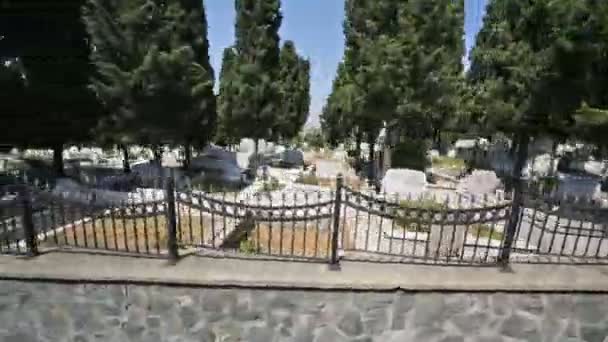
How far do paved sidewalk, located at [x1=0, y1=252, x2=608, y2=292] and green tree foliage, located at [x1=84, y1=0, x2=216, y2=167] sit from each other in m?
9.14

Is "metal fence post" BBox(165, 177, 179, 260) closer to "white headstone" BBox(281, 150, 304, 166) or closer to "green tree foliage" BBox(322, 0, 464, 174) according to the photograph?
"green tree foliage" BBox(322, 0, 464, 174)

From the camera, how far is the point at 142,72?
11.8m

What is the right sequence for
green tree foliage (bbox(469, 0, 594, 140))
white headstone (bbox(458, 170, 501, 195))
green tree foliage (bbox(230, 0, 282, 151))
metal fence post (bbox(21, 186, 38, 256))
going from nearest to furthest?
metal fence post (bbox(21, 186, 38, 256))
green tree foliage (bbox(469, 0, 594, 140))
white headstone (bbox(458, 170, 501, 195))
green tree foliage (bbox(230, 0, 282, 151))

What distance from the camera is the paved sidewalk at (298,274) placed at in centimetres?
354

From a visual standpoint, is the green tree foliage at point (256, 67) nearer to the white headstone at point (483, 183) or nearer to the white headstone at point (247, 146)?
the white headstone at point (247, 146)

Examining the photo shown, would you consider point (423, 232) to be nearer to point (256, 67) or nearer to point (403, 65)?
point (403, 65)

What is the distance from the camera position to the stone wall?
3.58m

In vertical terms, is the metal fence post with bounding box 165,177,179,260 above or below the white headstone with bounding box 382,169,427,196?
above

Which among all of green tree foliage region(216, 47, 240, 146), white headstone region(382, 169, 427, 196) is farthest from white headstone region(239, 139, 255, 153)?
white headstone region(382, 169, 427, 196)

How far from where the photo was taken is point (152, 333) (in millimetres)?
3773

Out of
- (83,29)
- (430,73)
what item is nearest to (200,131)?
(83,29)

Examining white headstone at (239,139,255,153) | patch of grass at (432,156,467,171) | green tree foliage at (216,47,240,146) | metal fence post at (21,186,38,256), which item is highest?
green tree foliage at (216,47,240,146)

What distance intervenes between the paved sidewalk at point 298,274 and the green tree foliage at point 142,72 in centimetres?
914

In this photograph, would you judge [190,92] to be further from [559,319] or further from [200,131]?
[559,319]
